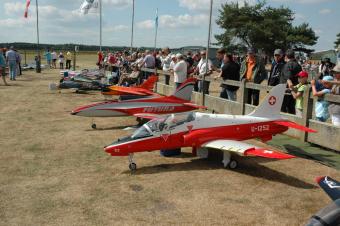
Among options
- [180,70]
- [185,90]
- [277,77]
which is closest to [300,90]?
[277,77]

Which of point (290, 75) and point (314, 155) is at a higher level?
point (290, 75)

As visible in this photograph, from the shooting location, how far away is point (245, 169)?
28.0 feet

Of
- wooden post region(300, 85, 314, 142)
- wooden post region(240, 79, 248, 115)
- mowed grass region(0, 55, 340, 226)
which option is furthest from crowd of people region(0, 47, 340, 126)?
mowed grass region(0, 55, 340, 226)

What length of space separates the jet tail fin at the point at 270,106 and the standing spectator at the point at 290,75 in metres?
1.21

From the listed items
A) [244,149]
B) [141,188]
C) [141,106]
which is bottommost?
[141,188]

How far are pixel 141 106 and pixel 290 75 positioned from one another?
5.01m

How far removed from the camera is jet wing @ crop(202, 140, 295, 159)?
7.56m

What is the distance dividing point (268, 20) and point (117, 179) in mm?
63398

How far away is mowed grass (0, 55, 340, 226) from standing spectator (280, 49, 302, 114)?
2.92m

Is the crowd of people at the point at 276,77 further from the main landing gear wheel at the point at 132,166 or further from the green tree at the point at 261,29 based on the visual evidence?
the green tree at the point at 261,29

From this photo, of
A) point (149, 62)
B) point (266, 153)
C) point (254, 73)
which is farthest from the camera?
point (149, 62)

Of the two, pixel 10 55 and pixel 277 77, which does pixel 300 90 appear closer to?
pixel 277 77

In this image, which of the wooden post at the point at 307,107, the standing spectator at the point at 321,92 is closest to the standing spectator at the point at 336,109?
the standing spectator at the point at 321,92

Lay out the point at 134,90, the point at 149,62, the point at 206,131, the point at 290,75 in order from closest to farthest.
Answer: the point at 206,131
the point at 290,75
the point at 134,90
the point at 149,62
